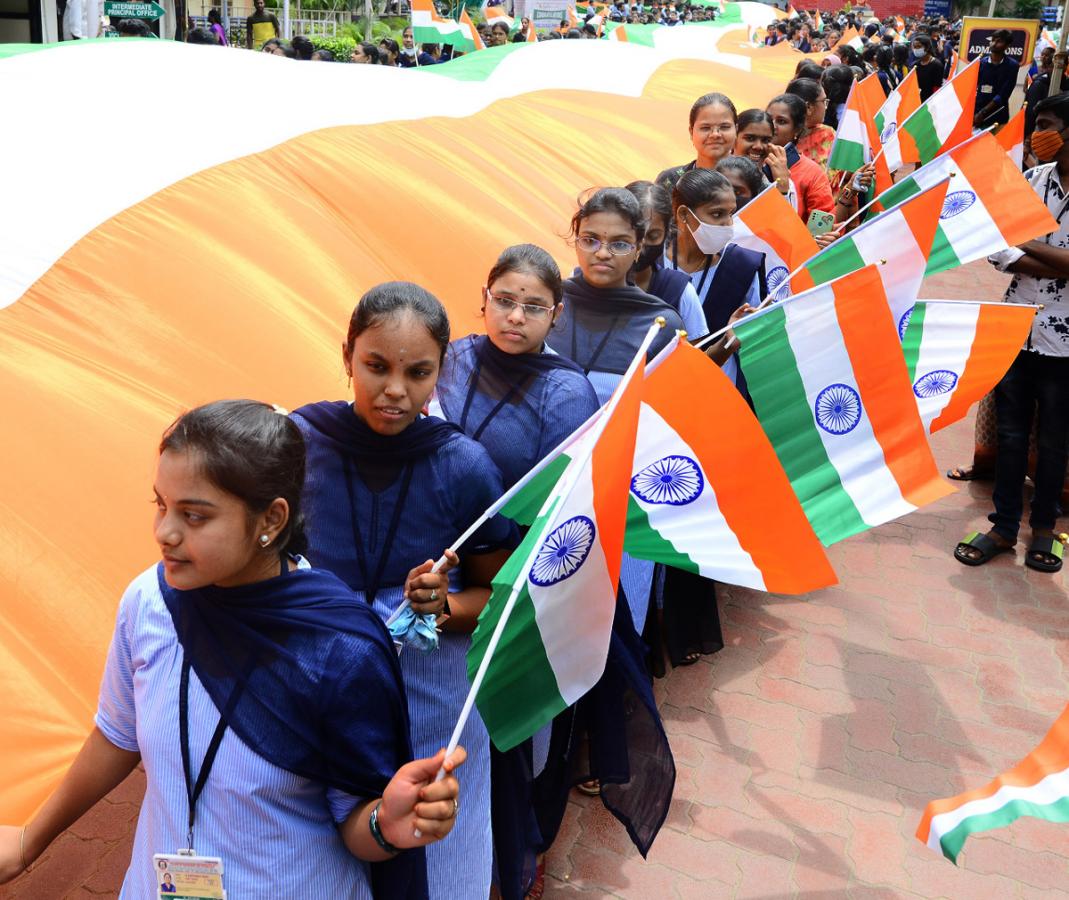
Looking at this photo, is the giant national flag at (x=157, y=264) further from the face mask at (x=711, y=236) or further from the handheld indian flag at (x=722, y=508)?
the handheld indian flag at (x=722, y=508)

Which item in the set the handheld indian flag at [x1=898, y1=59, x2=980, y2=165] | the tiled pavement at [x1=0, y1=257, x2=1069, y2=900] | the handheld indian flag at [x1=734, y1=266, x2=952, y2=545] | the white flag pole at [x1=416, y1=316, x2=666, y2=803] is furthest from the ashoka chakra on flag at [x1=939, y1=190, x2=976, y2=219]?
the white flag pole at [x1=416, y1=316, x2=666, y2=803]

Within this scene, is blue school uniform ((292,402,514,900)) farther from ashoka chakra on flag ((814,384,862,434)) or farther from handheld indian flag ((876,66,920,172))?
handheld indian flag ((876,66,920,172))

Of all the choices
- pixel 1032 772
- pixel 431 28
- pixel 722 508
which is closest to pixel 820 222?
pixel 722 508

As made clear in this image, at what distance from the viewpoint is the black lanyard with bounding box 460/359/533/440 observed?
8.90 ft

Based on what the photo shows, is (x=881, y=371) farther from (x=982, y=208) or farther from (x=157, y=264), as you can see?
(x=157, y=264)

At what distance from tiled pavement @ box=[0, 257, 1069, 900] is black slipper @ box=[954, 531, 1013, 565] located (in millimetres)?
54

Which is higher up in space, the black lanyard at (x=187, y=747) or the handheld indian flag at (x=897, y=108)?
the handheld indian flag at (x=897, y=108)

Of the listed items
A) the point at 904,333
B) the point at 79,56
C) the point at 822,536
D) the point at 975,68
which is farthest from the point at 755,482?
the point at 975,68

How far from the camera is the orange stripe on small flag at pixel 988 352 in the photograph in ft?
14.2

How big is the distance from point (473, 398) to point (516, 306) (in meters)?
0.25

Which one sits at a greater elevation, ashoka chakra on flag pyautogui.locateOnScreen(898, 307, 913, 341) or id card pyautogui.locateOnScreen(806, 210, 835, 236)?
ashoka chakra on flag pyautogui.locateOnScreen(898, 307, 913, 341)

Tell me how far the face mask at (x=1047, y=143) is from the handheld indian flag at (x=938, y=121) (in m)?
2.92

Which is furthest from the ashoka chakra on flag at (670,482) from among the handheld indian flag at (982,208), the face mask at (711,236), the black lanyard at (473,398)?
the handheld indian flag at (982,208)

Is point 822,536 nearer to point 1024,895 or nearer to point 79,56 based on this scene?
point 1024,895
